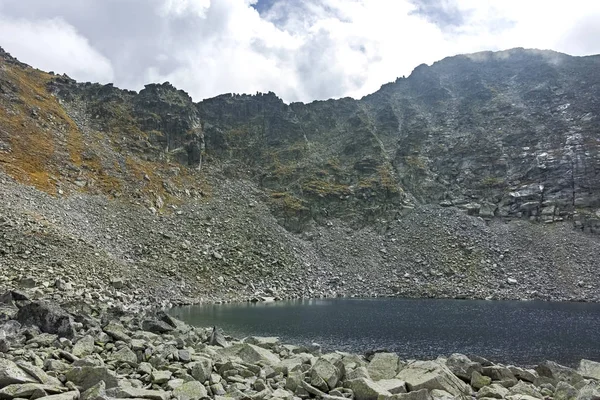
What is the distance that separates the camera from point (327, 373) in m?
15.2

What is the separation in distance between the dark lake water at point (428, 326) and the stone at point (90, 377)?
20.1 meters

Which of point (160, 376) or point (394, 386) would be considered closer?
point (160, 376)

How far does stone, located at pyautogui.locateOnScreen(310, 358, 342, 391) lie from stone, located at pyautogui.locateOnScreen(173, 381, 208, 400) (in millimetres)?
4200

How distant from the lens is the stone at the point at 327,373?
14797 mm

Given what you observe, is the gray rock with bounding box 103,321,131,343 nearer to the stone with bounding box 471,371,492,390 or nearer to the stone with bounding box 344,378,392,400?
the stone with bounding box 344,378,392,400

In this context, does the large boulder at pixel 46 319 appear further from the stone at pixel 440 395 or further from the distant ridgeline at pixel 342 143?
the distant ridgeline at pixel 342 143

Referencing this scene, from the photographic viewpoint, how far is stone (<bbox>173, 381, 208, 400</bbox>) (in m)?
11.8

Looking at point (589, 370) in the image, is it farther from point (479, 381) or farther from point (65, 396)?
point (65, 396)

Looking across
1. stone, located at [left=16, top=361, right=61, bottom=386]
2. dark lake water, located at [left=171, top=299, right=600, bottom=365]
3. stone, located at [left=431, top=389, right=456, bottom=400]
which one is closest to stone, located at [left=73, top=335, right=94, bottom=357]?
stone, located at [left=16, top=361, right=61, bottom=386]

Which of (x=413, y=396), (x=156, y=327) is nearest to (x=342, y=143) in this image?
(x=156, y=327)

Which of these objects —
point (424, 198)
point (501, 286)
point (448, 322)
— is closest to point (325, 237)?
point (424, 198)

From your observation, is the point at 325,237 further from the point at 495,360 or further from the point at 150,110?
the point at 495,360

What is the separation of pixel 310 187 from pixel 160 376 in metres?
83.4

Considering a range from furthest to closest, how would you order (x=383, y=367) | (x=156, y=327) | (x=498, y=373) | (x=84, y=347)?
(x=156, y=327), (x=383, y=367), (x=498, y=373), (x=84, y=347)
